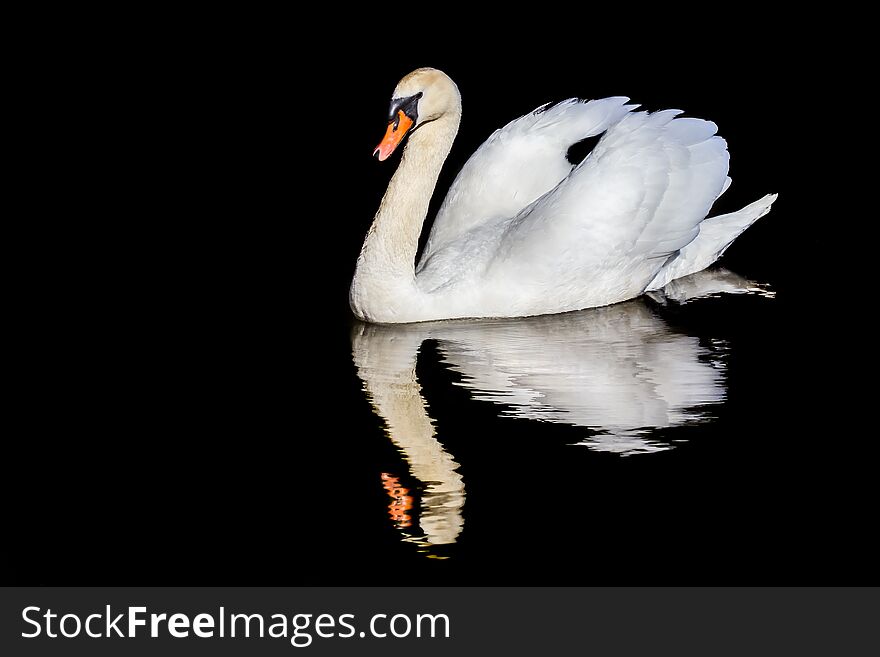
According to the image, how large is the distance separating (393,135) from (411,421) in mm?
1813

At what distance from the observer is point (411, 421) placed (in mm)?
7773

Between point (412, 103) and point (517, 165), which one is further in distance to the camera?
point (517, 165)

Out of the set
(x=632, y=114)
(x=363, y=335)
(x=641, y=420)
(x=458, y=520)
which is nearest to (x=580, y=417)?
(x=641, y=420)

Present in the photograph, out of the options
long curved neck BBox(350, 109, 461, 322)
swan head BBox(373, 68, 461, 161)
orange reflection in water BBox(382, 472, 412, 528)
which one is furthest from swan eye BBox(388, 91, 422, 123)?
orange reflection in water BBox(382, 472, 412, 528)

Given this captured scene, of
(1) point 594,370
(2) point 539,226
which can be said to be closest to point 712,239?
(2) point 539,226

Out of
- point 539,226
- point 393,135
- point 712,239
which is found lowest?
point 712,239

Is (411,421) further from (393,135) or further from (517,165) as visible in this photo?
(517,165)

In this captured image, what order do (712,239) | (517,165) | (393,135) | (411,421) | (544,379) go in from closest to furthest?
(411,421) → (544,379) → (393,135) → (517,165) → (712,239)

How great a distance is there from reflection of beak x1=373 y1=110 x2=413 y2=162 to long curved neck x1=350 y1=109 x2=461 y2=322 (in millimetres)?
275

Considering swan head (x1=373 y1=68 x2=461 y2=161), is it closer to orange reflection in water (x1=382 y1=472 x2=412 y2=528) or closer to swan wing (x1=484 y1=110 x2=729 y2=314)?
swan wing (x1=484 y1=110 x2=729 y2=314)

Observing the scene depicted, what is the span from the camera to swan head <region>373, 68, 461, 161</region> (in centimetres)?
892

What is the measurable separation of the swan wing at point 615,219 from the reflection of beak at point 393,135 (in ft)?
2.72

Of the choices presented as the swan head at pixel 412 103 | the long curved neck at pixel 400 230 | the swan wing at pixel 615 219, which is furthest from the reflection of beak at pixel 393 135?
the swan wing at pixel 615 219

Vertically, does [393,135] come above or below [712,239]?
above
